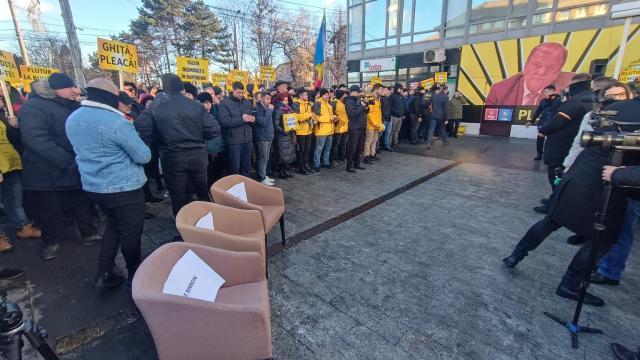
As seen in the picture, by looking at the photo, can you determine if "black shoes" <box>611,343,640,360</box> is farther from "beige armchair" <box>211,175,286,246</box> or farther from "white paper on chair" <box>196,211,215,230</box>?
"white paper on chair" <box>196,211,215,230</box>

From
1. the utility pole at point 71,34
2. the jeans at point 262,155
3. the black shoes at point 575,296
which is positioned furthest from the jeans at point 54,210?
the utility pole at point 71,34

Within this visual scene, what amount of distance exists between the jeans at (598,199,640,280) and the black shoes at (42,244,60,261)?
5.73 m

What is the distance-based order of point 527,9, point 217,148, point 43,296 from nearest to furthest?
1. point 43,296
2. point 217,148
3. point 527,9

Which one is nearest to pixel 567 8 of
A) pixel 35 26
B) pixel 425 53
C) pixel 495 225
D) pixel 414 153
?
pixel 425 53

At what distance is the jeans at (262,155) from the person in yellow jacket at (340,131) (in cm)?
184

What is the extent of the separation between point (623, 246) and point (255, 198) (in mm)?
3675

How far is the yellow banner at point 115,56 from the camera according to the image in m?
4.77

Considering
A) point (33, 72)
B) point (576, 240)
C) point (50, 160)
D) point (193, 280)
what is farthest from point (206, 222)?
point (33, 72)

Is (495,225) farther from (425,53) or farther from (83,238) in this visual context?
(425,53)

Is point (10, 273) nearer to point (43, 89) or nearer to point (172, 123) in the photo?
point (43, 89)

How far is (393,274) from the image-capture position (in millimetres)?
2918

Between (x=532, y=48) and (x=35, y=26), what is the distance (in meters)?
26.5

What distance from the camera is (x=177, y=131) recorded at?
3.19 m

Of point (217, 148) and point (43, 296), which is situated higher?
point (217, 148)
